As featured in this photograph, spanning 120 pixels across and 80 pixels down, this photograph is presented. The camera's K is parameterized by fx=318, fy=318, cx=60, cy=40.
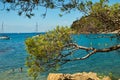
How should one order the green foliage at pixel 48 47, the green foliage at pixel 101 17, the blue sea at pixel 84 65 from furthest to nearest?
the blue sea at pixel 84 65, the green foliage at pixel 48 47, the green foliage at pixel 101 17

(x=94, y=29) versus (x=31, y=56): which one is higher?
(x=94, y=29)

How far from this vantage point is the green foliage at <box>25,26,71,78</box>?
9383 millimetres

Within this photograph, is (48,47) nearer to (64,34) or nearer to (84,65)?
(64,34)

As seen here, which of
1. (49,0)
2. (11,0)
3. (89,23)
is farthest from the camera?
(89,23)

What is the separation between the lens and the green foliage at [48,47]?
9383mm

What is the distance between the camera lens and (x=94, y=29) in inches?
346

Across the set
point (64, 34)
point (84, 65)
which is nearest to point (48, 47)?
point (64, 34)

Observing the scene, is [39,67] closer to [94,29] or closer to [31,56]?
[31,56]

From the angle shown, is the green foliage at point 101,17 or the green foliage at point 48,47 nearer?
the green foliage at point 101,17

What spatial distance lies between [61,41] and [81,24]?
827 millimetres

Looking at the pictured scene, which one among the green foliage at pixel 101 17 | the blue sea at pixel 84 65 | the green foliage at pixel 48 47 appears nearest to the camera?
the green foliage at pixel 101 17

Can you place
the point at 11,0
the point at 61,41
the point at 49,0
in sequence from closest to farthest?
the point at 11,0, the point at 49,0, the point at 61,41

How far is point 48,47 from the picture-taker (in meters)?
9.43

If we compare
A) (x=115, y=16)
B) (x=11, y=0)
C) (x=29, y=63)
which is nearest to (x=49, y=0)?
(x=11, y=0)
